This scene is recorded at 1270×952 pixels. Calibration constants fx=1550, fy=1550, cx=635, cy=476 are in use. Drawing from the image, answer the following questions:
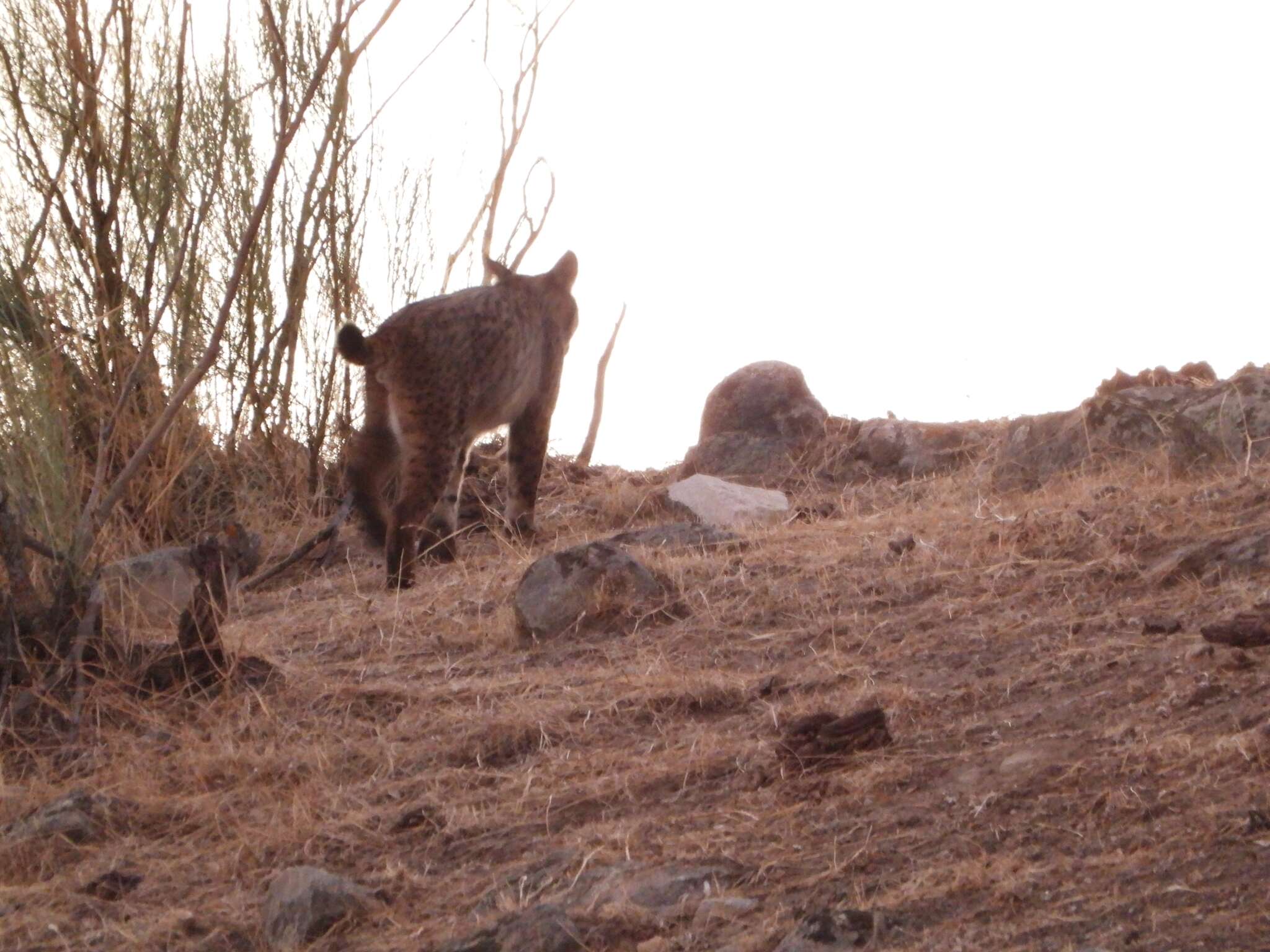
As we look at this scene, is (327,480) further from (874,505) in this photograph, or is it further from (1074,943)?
(1074,943)

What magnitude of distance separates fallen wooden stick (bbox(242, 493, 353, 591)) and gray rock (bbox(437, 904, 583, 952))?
4.41m

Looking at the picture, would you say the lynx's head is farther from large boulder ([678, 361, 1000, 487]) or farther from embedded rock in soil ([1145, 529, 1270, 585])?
embedded rock in soil ([1145, 529, 1270, 585])

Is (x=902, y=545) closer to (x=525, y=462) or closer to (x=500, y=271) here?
(x=525, y=462)

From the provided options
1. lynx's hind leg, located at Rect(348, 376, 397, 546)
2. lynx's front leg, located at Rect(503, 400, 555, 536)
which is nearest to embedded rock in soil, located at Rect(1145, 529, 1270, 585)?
lynx's hind leg, located at Rect(348, 376, 397, 546)

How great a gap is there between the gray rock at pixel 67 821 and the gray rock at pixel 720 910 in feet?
5.78

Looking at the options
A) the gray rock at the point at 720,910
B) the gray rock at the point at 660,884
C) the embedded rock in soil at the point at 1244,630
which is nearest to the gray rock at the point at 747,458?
the embedded rock in soil at the point at 1244,630

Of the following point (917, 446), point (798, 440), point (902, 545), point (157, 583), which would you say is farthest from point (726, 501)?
point (157, 583)

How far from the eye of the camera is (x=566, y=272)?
26.8 ft

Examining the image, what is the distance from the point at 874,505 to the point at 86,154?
171 inches

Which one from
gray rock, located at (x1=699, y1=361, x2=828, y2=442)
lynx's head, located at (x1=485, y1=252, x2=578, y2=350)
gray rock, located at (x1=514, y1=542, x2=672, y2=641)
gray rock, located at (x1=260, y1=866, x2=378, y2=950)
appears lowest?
gray rock, located at (x1=260, y1=866, x2=378, y2=950)

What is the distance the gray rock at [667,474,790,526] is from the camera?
7281 mm

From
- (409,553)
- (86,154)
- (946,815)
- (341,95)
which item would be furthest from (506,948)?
(86,154)

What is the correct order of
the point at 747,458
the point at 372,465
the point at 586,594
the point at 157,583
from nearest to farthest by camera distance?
the point at 586,594 < the point at 157,583 < the point at 372,465 < the point at 747,458

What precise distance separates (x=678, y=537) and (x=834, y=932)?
3677 mm
